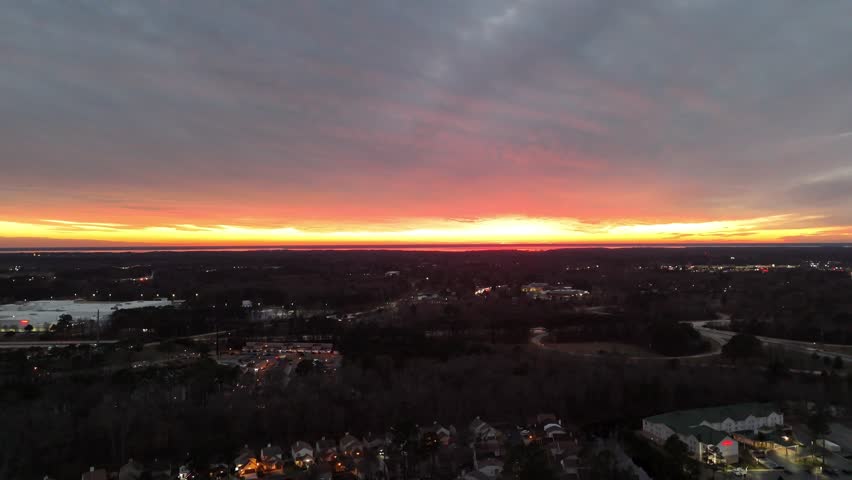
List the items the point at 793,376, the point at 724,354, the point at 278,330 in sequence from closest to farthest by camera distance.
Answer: the point at 793,376 < the point at 724,354 < the point at 278,330

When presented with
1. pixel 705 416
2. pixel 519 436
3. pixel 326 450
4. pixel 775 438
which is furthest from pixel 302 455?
pixel 775 438

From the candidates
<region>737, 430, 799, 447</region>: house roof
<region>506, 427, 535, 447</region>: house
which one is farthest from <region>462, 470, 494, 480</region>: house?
<region>737, 430, 799, 447</region>: house roof

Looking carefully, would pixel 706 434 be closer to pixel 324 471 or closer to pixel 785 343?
pixel 324 471

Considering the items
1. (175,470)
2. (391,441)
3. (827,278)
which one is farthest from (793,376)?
(827,278)

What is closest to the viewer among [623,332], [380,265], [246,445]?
[246,445]

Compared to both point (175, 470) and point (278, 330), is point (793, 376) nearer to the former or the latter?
point (175, 470)

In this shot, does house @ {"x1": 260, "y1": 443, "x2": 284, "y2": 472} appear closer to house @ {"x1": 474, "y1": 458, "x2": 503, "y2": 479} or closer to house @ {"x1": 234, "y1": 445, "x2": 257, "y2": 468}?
house @ {"x1": 234, "y1": 445, "x2": 257, "y2": 468}
